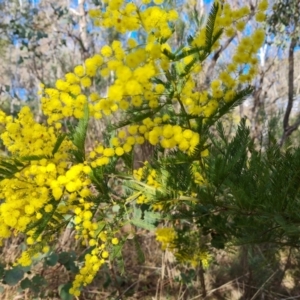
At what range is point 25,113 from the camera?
1149 millimetres

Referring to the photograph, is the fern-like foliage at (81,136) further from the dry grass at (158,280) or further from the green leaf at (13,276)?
the dry grass at (158,280)

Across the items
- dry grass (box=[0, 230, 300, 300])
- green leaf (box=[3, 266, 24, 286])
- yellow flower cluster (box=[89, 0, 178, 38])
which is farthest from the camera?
dry grass (box=[0, 230, 300, 300])

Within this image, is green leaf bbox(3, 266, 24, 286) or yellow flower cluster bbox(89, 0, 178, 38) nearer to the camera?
yellow flower cluster bbox(89, 0, 178, 38)

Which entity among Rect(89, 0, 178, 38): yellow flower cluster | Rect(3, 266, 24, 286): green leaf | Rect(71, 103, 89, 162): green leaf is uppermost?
Rect(89, 0, 178, 38): yellow flower cluster

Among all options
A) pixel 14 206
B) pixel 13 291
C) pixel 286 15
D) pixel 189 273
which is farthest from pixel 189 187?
pixel 286 15

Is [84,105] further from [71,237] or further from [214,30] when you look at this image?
[71,237]

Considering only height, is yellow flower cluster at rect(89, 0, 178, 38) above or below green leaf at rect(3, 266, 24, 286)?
above

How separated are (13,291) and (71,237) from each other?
601 millimetres

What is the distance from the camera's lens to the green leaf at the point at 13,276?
2.28 metres

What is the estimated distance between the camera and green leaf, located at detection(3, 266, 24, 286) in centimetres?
228

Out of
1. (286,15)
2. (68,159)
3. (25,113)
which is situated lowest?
(68,159)

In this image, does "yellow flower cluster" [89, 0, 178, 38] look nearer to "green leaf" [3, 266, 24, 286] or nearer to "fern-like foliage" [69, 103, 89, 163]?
"fern-like foliage" [69, 103, 89, 163]

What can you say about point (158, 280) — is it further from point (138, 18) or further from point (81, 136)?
point (138, 18)

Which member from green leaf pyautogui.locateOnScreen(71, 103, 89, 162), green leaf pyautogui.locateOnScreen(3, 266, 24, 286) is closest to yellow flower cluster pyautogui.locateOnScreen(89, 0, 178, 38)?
green leaf pyautogui.locateOnScreen(71, 103, 89, 162)
